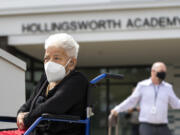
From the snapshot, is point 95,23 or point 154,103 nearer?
point 154,103

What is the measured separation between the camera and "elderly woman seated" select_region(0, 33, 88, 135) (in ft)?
7.40

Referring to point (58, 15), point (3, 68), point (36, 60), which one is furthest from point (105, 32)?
point (3, 68)

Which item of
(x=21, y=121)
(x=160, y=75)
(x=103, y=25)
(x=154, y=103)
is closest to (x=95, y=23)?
(x=103, y=25)

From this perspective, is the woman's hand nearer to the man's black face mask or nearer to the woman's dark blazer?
the woman's dark blazer

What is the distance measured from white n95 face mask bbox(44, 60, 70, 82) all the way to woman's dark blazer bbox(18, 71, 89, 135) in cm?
4

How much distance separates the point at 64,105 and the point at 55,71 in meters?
0.25

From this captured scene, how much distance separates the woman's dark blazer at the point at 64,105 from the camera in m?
2.25

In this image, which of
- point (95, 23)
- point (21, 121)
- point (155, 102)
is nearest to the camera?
point (21, 121)

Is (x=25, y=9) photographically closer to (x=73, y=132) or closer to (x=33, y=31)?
(x=33, y=31)

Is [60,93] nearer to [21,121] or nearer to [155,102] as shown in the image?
[21,121]

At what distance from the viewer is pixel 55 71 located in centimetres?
238

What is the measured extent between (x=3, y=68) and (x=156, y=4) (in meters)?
7.46

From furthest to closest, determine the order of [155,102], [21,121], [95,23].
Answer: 1. [95,23]
2. [155,102]
3. [21,121]

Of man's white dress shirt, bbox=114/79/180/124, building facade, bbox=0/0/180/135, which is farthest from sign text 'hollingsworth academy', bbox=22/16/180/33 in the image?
man's white dress shirt, bbox=114/79/180/124
